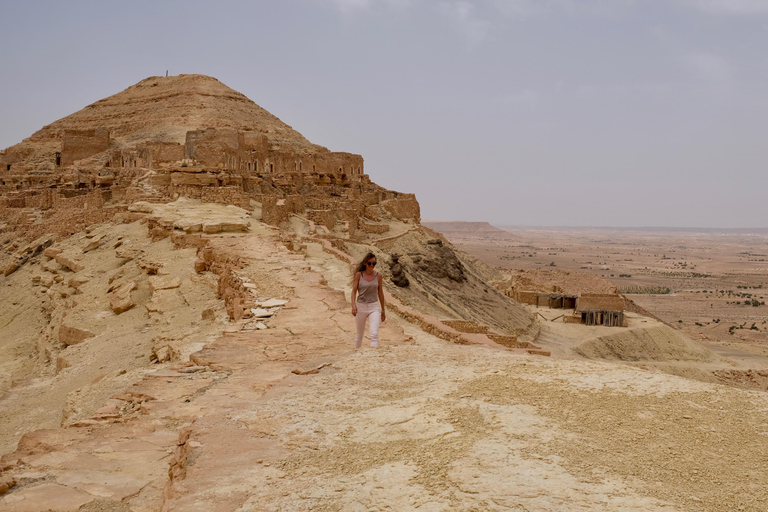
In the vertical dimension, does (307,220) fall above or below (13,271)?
above

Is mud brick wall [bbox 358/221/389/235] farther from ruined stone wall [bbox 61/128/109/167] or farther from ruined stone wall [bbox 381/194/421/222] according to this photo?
ruined stone wall [bbox 61/128/109/167]

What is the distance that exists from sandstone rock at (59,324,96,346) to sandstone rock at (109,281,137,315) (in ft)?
2.95

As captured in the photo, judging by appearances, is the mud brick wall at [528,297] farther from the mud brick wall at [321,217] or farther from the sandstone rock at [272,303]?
the sandstone rock at [272,303]

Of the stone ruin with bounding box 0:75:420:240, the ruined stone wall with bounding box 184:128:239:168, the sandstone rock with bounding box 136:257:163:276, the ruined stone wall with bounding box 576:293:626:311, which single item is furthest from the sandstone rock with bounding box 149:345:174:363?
the ruined stone wall with bounding box 576:293:626:311

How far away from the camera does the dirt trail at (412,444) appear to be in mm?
3205

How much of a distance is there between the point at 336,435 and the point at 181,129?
4515 centimetres

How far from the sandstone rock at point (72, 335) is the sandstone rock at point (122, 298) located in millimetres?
900

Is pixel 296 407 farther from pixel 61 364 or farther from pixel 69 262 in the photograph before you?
pixel 69 262

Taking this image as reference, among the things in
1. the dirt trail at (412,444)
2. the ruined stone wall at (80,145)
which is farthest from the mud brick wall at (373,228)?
the ruined stone wall at (80,145)

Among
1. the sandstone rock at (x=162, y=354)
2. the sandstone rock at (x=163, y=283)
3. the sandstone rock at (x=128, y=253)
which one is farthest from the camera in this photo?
the sandstone rock at (x=128, y=253)

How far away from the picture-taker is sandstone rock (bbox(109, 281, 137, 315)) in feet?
37.6

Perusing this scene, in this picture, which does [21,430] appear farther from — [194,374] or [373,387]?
[373,387]

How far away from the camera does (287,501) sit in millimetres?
3283

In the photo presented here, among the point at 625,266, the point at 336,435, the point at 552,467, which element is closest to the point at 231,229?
the point at 336,435
